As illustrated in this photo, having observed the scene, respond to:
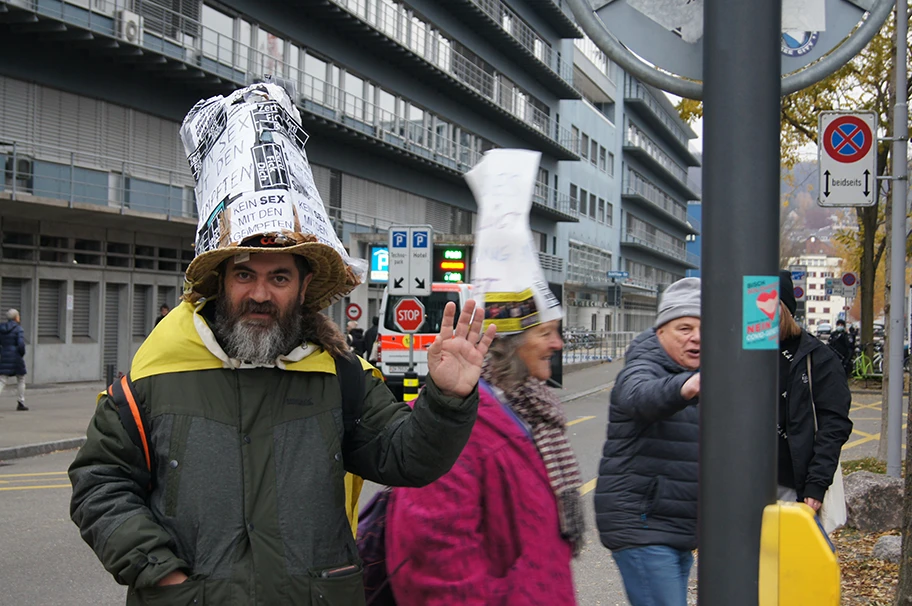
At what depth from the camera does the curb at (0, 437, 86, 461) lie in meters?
13.2

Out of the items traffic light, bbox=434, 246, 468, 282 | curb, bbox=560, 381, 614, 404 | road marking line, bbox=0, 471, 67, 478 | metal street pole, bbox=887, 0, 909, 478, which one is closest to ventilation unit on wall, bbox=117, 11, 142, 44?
traffic light, bbox=434, 246, 468, 282

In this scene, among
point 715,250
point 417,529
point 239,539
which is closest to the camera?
point 715,250

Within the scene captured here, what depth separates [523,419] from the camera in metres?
3.16

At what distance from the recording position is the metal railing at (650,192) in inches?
2810

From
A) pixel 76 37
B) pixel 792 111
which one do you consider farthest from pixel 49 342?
pixel 792 111

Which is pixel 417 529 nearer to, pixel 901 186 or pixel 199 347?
pixel 199 347

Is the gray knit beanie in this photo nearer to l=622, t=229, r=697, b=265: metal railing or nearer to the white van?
the white van

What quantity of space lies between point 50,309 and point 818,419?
20.9 metres

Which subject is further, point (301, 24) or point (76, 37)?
point (301, 24)

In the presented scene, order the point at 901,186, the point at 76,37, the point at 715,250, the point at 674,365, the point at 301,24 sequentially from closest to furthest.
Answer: the point at 715,250 < the point at 674,365 < the point at 901,186 < the point at 76,37 < the point at 301,24

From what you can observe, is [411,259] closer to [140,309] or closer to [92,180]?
[92,180]

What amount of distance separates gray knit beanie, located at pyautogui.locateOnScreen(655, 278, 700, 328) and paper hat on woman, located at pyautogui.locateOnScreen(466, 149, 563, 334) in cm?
98

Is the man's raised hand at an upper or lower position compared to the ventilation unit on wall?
lower

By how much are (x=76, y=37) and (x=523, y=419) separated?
20.6 m
